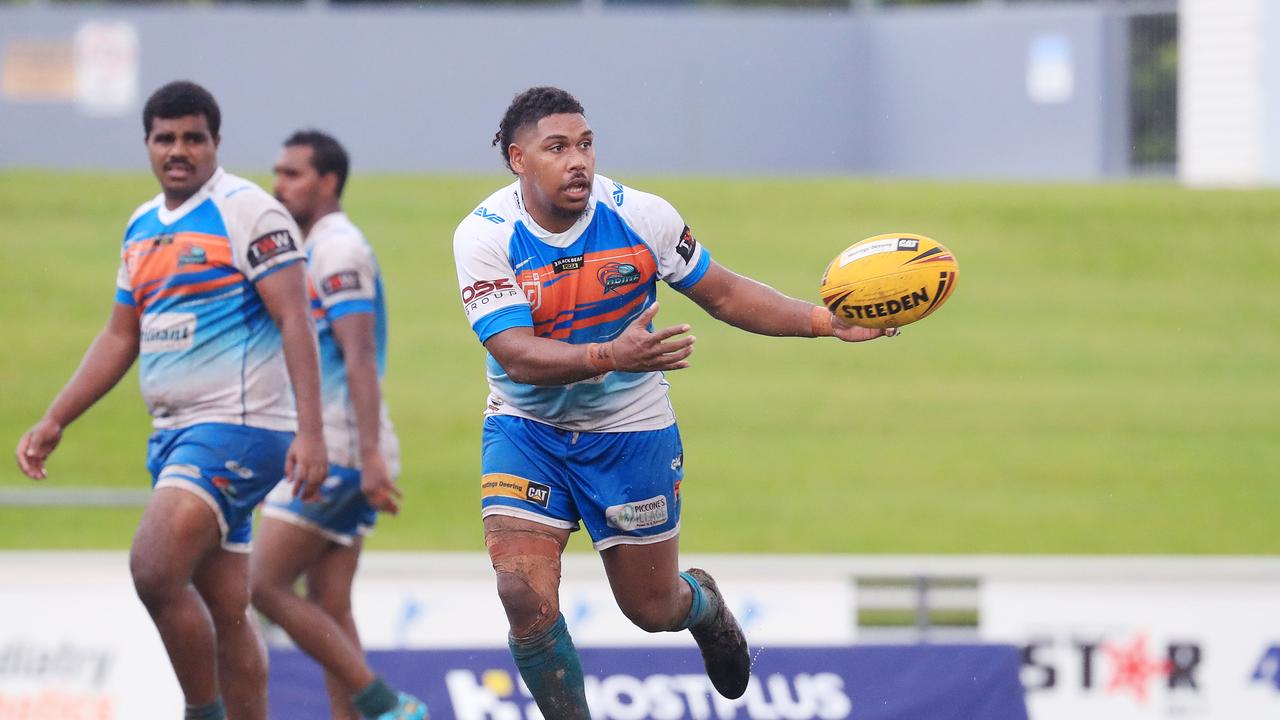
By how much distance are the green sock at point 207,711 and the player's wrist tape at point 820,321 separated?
2.55m

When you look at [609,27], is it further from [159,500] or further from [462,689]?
[159,500]

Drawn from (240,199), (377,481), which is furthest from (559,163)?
(377,481)

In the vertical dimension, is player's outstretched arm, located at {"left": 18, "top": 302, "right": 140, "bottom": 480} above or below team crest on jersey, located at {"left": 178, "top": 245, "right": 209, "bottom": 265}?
below

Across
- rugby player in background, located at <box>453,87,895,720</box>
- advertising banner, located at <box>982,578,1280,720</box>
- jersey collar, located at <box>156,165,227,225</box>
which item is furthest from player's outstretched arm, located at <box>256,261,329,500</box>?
advertising banner, located at <box>982,578,1280,720</box>

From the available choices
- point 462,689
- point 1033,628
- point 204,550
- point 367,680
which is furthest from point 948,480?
point 204,550

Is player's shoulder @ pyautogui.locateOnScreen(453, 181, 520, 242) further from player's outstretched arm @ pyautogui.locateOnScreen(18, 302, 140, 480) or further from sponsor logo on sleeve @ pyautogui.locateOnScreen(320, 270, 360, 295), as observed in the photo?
sponsor logo on sleeve @ pyautogui.locateOnScreen(320, 270, 360, 295)

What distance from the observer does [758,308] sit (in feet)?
19.0

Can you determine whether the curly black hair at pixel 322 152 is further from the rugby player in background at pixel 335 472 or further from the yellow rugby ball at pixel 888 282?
the yellow rugby ball at pixel 888 282

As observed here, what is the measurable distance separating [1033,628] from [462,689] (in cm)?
294

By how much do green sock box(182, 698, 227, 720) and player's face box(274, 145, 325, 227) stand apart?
2.28 meters

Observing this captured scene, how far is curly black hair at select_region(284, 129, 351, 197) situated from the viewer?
757cm

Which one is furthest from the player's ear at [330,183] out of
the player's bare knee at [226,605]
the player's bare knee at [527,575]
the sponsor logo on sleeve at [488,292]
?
the player's bare knee at [527,575]

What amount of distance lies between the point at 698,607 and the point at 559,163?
1.69 meters

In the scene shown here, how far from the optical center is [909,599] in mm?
8703
